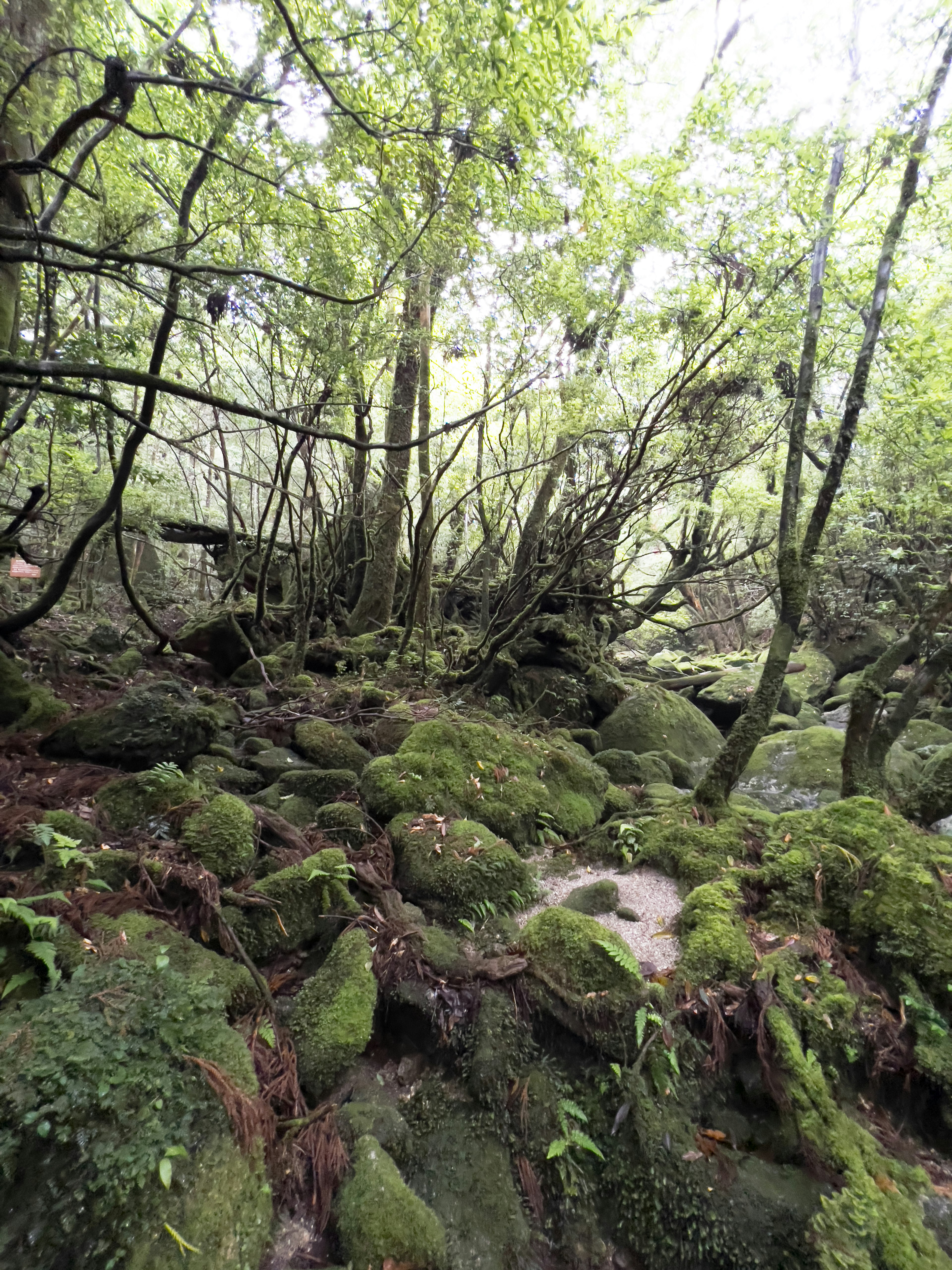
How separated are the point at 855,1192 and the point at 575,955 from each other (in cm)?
160

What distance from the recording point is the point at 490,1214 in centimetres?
260

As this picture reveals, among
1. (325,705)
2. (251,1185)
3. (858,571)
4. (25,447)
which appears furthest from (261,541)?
(858,571)

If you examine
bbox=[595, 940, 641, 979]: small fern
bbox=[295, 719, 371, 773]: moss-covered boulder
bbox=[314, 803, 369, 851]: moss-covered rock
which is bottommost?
bbox=[595, 940, 641, 979]: small fern

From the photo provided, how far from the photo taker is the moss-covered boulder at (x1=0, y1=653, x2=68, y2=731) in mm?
4766

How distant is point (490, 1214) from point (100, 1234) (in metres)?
1.71

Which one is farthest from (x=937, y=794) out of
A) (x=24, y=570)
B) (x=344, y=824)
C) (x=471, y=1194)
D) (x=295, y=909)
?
(x=24, y=570)

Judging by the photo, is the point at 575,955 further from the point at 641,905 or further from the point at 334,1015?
the point at 334,1015

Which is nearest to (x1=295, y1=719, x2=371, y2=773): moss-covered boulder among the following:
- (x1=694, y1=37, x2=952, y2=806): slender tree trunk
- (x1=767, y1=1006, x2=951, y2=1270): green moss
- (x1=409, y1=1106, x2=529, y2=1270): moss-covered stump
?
(x1=409, y1=1106, x2=529, y2=1270): moss-covered stump

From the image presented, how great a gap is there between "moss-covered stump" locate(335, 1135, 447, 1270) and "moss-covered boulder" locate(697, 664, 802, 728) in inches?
442

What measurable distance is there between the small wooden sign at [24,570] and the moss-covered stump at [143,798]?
4.03 m

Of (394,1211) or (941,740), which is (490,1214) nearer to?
(394,1211)

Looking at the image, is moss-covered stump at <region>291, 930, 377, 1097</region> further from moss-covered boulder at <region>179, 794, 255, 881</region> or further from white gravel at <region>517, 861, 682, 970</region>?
white gravel at <region>517, 861, 682, 970</region>

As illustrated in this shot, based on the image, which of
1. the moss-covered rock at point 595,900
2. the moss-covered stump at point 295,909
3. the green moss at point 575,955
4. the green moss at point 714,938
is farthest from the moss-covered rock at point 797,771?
the moss-covered stump at point 295,909

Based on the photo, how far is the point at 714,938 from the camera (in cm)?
380
